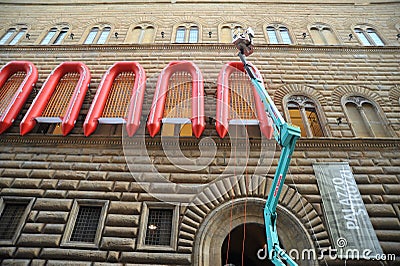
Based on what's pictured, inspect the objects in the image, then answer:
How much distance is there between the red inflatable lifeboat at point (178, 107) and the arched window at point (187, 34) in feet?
12.5

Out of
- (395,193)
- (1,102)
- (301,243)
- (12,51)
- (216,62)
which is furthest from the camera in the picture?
(12,51)

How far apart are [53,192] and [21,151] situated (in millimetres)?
2124

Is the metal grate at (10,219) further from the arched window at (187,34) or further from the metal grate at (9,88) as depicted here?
the arched window at (187,34)

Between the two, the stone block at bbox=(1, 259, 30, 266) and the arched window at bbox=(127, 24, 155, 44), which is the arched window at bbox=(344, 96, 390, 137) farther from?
the stone block at bbox=(1, 259, 30, 266)

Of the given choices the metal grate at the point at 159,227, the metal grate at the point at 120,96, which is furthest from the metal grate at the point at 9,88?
the metal grate at the point at 159,227

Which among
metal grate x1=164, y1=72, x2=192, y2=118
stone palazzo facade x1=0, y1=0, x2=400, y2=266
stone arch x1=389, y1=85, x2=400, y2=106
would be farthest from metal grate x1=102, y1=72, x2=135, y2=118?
stone arch x1=389, y1=85, x2=400, y2=106

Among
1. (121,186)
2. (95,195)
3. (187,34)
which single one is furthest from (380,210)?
(187,34)

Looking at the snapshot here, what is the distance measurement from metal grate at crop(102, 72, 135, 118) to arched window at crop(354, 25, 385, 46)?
1096cm

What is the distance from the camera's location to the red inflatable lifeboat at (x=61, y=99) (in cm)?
698

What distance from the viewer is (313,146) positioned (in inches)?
275

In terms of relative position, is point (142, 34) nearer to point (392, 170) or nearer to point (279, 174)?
point (279, 174)

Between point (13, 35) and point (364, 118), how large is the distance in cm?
1733

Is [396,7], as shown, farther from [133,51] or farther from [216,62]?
[133,51]

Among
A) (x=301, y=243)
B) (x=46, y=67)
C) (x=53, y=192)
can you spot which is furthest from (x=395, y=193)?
(x=46, y=67)
